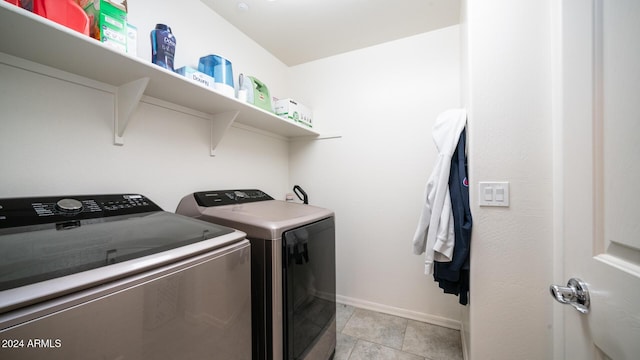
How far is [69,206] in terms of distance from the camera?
869 millimetres

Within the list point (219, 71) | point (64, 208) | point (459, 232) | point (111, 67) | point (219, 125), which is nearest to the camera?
point (64, 208)

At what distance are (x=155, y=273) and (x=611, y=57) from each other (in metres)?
1.24

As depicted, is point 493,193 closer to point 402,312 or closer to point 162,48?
point 402,312

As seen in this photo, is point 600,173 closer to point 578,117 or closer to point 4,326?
point 578,117

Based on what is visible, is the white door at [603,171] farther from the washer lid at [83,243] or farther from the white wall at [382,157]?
the white wall at [382,157]

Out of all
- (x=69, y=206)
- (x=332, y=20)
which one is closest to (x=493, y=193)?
(x=332, y=20)

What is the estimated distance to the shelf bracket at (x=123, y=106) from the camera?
1.10 m

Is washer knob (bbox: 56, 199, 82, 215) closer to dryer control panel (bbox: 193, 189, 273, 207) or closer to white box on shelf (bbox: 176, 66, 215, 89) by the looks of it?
dryer control panel (bbox: 193, 189, 273, 207)

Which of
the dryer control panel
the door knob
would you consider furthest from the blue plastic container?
the door knob

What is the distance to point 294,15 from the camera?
1.76 meters

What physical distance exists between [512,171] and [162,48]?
71.8 inches

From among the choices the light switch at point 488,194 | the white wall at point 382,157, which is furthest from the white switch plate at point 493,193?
the white wall at point 382,157

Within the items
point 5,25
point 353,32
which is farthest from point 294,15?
point 5,25

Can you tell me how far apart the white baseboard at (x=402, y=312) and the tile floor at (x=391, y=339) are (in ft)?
0.11
